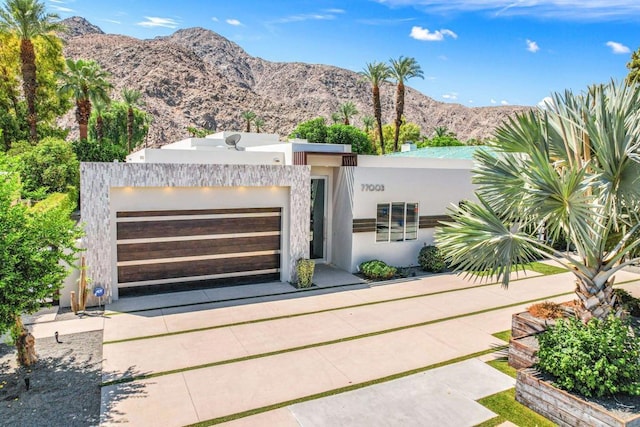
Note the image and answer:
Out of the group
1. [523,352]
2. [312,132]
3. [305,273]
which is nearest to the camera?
[523,352]

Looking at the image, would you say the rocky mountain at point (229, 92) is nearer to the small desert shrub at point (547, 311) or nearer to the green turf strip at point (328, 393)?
the small desert shrub at point (547, 311)

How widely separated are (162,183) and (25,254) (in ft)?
16.9

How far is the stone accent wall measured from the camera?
10.9m

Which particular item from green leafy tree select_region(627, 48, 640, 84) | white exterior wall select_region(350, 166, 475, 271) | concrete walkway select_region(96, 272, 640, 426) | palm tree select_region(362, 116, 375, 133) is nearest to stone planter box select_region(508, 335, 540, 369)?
concrete walkway select_region(96, 272, 640, 426)

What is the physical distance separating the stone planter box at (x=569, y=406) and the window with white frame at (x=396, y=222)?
28.1 feet

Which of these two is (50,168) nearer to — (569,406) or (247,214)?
(247,214)

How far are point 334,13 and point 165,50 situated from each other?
64782mm

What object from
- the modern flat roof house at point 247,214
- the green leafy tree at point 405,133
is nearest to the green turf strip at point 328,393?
the modern flat roof house at point 247,214

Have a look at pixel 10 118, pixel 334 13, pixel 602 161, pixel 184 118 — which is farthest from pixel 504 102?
pixel 602 161

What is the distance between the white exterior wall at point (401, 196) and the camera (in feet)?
48.1

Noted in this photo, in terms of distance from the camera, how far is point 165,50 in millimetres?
110938

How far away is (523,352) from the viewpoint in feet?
25.1

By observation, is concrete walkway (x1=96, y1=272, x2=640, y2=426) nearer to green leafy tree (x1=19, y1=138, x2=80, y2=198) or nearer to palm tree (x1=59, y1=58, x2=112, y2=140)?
green leafy tree (x1=19, y1=138, x2=80, y2=198)

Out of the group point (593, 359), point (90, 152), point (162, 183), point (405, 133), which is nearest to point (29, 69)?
point (90, 152)
